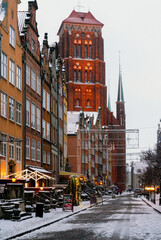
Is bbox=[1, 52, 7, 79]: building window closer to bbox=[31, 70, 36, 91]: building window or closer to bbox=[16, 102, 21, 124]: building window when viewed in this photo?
bbox=[16, 102, 21, 124]: building window

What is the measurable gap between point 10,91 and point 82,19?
9948cm

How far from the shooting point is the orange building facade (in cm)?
3719

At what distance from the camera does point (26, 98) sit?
44.3 metres

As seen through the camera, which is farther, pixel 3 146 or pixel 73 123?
pixel 73 123

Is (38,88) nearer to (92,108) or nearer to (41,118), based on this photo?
(41,118)

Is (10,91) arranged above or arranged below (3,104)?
above

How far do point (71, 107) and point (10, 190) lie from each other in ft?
310

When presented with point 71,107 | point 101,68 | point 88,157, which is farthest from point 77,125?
point 101,68

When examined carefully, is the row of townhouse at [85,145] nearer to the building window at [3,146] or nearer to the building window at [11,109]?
the building window at [11,109]

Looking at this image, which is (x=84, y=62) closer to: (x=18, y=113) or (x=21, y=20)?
(x=21, y=20)

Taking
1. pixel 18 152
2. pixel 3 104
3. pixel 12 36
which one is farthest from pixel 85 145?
pixel 3 104

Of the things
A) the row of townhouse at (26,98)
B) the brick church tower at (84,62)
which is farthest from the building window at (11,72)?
the brick church tower at (84,62)

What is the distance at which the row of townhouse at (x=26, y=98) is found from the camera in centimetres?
3797

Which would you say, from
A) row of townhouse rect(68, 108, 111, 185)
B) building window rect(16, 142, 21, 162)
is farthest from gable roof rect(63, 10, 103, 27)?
building window rect(16, 142, 21, 162)
